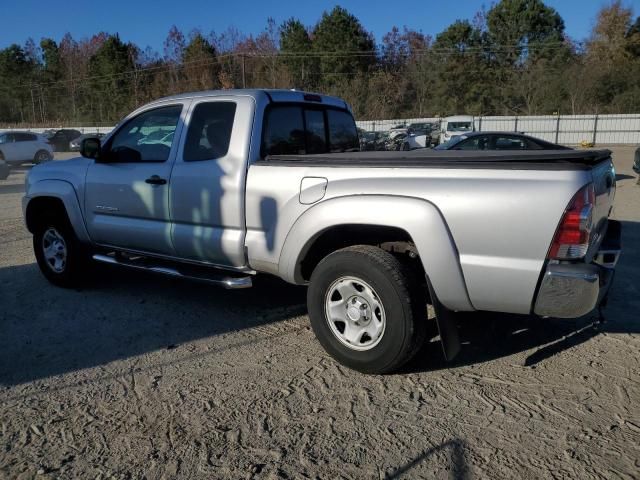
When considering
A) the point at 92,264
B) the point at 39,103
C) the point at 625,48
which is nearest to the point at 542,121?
the point at 625,48

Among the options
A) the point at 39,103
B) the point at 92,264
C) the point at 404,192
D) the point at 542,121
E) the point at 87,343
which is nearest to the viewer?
the point at 404,192

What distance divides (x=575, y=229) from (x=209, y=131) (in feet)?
9.62

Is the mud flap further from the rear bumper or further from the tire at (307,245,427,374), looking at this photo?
the rear bumper

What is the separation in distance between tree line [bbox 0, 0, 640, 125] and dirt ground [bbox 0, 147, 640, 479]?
4713 centimetres

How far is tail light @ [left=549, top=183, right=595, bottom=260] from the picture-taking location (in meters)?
3.00

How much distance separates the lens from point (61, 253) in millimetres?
5828

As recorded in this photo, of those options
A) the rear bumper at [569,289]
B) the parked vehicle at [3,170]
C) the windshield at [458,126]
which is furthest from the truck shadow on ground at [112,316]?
the windshield at [458,126]

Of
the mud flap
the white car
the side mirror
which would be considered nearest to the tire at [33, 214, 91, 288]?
the side mirror

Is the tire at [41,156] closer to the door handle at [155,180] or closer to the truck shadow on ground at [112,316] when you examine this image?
the truck shadow on ground at [112,316]

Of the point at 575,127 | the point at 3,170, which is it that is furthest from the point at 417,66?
the point at 3,170

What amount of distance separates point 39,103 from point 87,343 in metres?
77.8

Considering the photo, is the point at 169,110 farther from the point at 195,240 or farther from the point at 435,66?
the point at 435,66

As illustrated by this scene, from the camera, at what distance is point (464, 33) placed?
57.6 metres

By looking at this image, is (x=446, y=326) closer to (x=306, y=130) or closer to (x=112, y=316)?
(x=306, y=130)
